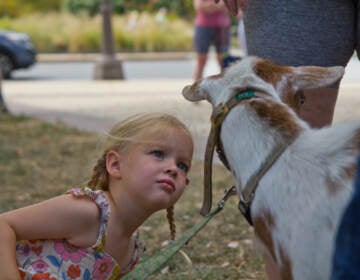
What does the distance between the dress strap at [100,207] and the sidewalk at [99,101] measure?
2.97 m

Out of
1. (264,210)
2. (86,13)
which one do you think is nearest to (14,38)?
(86,13)

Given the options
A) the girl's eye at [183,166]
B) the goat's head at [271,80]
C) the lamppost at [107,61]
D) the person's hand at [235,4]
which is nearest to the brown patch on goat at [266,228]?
the goat's head at [271,80]

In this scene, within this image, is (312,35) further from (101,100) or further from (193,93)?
(101,100)

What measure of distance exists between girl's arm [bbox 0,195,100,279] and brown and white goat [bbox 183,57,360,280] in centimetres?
71

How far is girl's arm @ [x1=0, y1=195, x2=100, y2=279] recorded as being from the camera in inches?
103

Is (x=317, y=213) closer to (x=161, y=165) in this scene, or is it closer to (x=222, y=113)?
(x=222, y=113)

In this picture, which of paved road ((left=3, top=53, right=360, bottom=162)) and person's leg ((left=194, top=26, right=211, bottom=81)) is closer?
paved road ((left=3, top=53, right=360, bottom=162))

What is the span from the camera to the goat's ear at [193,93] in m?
2.44

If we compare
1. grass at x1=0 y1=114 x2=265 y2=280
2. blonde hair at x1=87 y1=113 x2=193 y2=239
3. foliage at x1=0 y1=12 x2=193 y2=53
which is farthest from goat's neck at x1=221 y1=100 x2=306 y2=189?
foliage at x1=0 y1=12 x2=193 y2=53

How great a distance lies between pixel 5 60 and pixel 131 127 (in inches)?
589

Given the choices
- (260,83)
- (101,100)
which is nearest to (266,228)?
(260,83)

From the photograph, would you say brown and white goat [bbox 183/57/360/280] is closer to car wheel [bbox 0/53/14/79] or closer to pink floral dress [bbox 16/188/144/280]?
pink floral dress [bbox 16/188/144/280]

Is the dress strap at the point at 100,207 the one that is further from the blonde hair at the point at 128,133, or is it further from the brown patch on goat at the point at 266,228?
the brown patch on goat at the point at 266,228

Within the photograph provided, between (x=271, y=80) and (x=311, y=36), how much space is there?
0.66m
